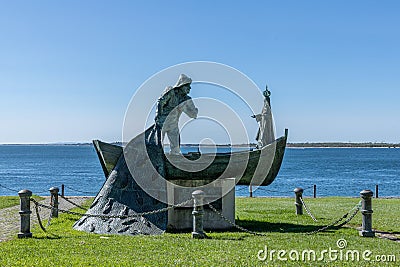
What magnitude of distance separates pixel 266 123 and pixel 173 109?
2593 mm

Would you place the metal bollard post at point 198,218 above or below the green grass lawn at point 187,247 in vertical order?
above

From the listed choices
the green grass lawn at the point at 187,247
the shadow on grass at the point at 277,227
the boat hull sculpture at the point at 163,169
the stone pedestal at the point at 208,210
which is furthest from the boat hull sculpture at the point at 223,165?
the green grass lawn at the point at 187,247

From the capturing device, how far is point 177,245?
10.3m

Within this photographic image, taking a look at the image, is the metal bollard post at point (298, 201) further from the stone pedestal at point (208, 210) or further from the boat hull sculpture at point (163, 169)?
the stone pedestal at point (208, 210)

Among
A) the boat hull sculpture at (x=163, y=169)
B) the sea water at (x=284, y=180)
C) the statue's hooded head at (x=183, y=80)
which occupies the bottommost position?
the sea water at (x=284, y=180)

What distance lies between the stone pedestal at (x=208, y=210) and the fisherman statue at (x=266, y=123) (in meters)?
1.38

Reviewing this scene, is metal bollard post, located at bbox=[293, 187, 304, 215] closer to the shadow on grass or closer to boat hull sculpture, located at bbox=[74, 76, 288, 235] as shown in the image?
the shadow on grass

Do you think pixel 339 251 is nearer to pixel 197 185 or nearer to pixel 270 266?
pixel 270 266

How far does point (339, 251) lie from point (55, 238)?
20.2 feet

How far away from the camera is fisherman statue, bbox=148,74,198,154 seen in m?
13.9

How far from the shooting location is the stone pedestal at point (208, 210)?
13.4 metres

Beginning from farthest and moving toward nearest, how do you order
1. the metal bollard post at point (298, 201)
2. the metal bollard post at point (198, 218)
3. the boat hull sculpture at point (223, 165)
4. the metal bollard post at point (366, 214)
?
the metal bollard post at point (298, 201) → the boat hull sculpture at point (223, 165) → the metal bollard post at point (366, 214) → the metal bollard post at point (198, 218)

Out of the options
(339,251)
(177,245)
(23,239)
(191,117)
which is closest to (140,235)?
(177,245)

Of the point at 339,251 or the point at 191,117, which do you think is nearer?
the point at 339,251
